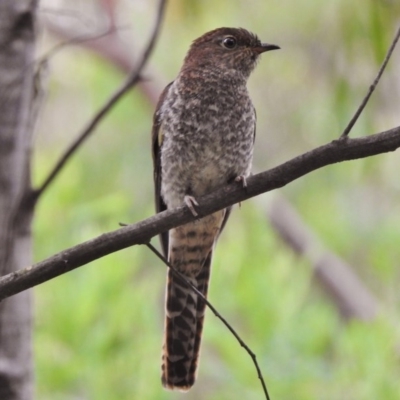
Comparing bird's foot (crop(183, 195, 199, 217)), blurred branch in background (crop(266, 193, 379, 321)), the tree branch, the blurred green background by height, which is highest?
blurred branch in background (crop(266, 193, 379, 321))

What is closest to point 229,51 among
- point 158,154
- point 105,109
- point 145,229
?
point 158,154

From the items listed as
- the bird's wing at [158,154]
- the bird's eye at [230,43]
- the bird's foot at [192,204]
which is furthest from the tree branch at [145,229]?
the bird's eye at [230,43]

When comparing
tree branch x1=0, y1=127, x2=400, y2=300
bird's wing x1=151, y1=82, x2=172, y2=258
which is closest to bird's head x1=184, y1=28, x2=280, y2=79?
bird's wing x1=151, y1=82, x2=172, y2=258

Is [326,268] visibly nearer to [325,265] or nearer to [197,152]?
[325,265]

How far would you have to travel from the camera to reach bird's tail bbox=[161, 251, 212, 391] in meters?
3.66

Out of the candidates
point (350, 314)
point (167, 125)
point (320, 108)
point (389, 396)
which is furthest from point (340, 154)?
point (320, 108)

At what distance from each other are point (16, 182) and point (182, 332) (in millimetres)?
1024

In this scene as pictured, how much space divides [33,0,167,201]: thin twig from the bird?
351mm

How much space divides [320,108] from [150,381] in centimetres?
536

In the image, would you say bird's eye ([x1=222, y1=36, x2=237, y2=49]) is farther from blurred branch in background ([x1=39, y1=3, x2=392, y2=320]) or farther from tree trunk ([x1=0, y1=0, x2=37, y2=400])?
blurred branch in background ([x1=39, y1=3, x2=392, y2=320])

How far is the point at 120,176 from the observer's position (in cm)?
843

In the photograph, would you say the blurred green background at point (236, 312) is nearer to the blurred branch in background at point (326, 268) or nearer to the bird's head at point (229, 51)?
the bird's head at point (229, 51)

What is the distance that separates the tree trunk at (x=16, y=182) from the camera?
3.19 metres

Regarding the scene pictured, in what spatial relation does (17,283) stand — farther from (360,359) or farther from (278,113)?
(278,113)
